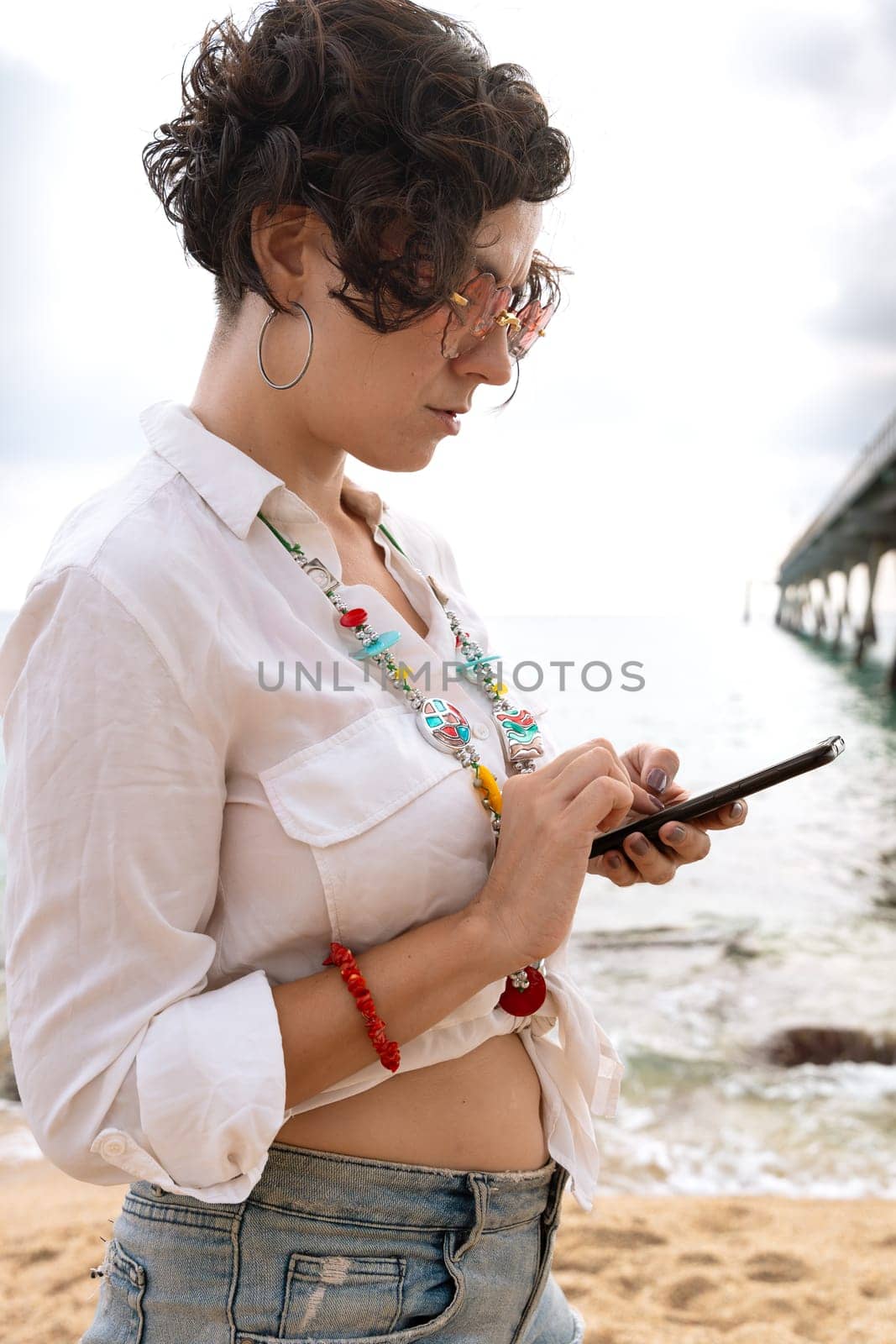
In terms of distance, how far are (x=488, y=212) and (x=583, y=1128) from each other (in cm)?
127

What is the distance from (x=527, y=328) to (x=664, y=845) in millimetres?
773

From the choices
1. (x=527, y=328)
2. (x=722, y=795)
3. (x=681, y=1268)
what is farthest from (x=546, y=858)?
(x=681, y=1268)

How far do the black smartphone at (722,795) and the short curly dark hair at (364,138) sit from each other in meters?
0.72

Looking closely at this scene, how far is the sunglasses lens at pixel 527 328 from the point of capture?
1.59 metres

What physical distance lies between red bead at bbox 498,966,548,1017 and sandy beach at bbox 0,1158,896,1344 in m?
2.42

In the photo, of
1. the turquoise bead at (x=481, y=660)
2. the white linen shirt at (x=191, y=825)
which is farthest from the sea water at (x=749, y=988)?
the white linen shirt at (x=191, y=825)

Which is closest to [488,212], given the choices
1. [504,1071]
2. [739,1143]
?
[504,1071]

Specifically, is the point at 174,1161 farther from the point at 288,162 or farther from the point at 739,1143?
the point at 739,1143

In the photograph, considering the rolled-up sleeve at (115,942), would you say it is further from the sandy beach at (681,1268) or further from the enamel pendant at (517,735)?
the sandy beach at (681,1268)

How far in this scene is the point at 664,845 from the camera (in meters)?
1.55

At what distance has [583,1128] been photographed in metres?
1.59

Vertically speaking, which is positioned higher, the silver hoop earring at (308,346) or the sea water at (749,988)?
the silver hoop earring at (308,346)

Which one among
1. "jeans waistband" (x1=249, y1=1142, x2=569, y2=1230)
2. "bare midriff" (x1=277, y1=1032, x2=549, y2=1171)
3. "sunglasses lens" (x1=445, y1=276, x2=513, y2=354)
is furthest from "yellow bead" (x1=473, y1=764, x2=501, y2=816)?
"sunglasses lens" (x1=445, y1=276, x2=513, y2=354)

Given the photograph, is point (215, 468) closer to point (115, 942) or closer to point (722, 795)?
point (115, 942)
